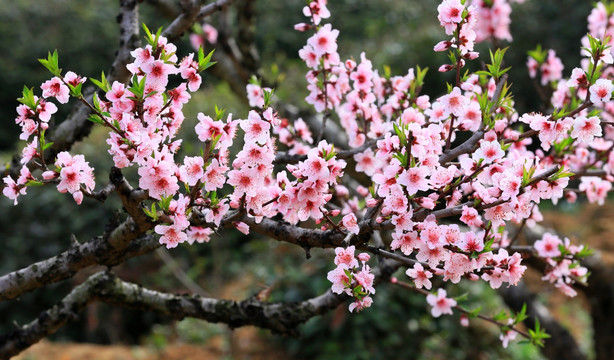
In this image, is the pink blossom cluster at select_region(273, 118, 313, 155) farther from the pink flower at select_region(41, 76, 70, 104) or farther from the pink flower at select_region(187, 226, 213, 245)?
the pink flower at select_region(41, 76, 70, 104)

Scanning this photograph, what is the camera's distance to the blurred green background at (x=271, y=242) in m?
5.16

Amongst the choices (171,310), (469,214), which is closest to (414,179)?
(469,214)

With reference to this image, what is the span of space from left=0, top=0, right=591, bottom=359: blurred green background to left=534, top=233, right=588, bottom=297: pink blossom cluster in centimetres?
153

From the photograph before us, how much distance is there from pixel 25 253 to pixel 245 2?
16.9 ft

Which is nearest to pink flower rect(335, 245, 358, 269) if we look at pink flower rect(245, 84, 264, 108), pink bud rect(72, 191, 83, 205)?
pink bud rect(72, 191, 83, 205)

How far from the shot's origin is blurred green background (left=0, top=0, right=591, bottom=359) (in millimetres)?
5160

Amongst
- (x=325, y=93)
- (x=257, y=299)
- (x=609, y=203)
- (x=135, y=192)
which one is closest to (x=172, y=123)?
(x=135, y=192)

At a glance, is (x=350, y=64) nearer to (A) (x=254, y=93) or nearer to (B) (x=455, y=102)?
(A) (x=254, y=93)

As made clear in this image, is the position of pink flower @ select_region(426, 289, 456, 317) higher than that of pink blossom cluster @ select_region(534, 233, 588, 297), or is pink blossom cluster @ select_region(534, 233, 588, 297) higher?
pink blossom cluster @ select_region(534, 233, 588, 297)

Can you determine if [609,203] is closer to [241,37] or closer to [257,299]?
[241,37]

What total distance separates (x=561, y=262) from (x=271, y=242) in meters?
3.99

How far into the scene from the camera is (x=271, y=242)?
599 centimetres

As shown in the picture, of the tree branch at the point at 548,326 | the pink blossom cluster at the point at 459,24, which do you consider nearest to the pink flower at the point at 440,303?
the pink blossom cluster at the point at 459,24

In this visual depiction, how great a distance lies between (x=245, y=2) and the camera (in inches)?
158
